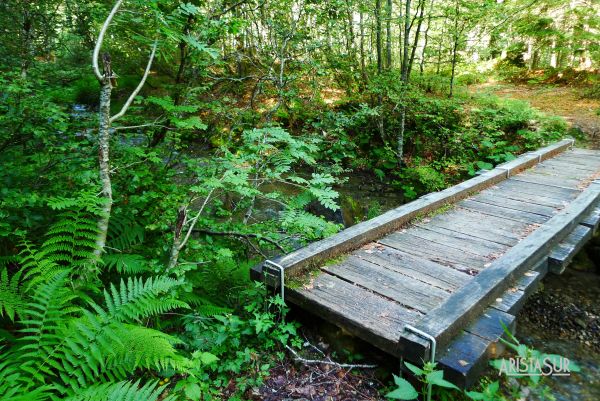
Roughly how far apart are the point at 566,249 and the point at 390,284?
2299mm

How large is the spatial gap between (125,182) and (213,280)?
1430mm

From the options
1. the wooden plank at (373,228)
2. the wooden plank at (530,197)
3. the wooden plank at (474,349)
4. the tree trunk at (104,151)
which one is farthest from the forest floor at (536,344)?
the tree trunk at (104,151)

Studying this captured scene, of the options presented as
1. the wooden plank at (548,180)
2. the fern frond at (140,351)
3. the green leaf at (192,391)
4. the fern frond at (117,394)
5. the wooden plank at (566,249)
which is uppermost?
the fern frond at (140,351)

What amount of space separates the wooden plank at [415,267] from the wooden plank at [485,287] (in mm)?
306

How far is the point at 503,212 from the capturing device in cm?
521

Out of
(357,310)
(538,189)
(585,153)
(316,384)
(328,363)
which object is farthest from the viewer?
(585,153)

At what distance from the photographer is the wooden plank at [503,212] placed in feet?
16.0

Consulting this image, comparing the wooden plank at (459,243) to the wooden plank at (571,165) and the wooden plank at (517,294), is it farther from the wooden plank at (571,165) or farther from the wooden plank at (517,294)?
the wooden plank at (571,165)

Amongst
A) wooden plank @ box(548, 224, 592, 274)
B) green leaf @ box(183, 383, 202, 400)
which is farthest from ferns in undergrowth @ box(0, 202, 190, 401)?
wooden plank @ box(548, 224, 592, 274)

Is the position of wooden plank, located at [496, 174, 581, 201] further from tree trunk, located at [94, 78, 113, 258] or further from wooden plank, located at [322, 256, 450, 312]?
tree trunk, located at [94, 78, 113, 258]

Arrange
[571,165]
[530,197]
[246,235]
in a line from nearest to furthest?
[246,235]
[530,197]
[571,165]

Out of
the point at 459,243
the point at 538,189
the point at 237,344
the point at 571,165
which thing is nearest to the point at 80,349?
the point at 237,344

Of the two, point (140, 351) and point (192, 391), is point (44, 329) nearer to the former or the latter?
point (140, 351)

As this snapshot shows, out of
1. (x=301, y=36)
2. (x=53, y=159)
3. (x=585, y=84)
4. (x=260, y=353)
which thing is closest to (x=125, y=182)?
(x=53, y=159)
